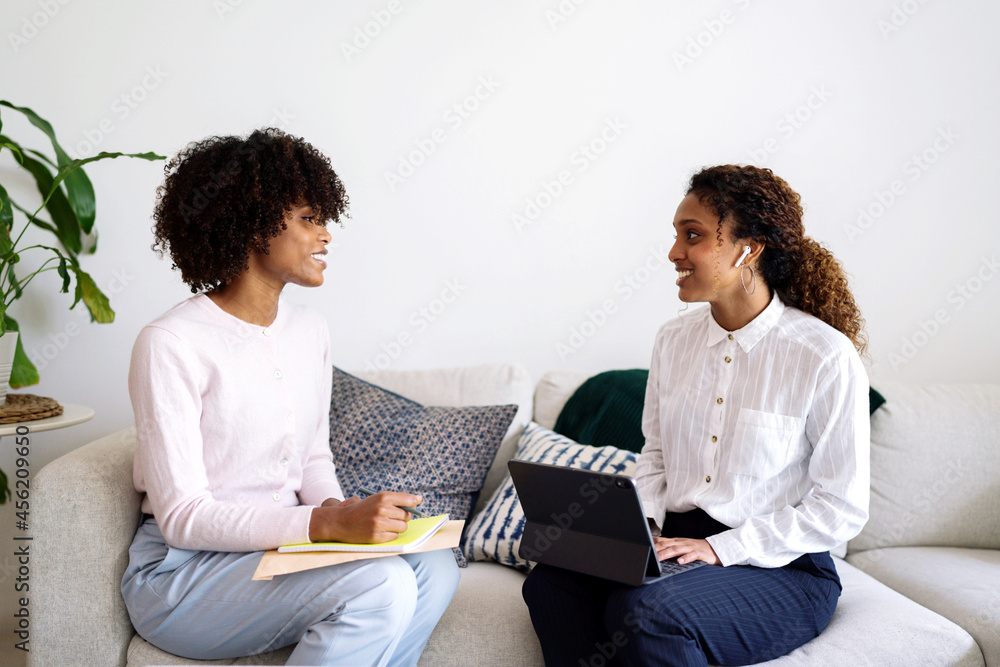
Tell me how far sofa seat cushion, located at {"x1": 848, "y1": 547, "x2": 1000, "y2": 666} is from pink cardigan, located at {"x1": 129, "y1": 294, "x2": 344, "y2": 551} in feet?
4.20

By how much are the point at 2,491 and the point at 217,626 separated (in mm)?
1240

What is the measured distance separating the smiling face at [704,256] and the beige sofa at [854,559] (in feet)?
2.19

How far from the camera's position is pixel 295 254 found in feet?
4.68

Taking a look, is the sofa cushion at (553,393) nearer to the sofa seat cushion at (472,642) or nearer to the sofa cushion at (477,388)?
the sofa cushion at (477,388)

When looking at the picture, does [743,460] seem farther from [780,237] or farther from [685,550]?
[780,237]

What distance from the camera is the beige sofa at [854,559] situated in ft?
4.30

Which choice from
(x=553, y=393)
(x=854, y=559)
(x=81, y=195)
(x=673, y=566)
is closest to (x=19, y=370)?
(x=81, y=195)

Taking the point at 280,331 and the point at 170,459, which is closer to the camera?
the point at 170,459

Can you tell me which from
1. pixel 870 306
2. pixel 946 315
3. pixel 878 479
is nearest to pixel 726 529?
pixel 878 479

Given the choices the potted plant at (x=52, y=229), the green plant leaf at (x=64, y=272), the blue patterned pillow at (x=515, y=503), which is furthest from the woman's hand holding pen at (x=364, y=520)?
the green plant leaf at (x=64, y=272)

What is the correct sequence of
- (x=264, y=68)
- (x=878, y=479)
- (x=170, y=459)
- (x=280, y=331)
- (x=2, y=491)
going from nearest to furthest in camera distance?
(x=170, y=459) → (x=280, y=331) → (x=878, y=479) → (x=2, y=491) → (x=264, y=68)

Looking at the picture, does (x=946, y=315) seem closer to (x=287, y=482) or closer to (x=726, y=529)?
(x=726, y=529)

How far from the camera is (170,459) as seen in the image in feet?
4.03

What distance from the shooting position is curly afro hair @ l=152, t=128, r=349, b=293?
1.39 metres
